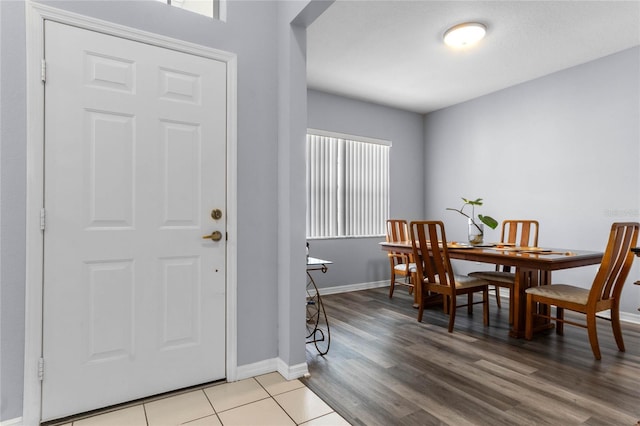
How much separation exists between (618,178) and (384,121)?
9.93 feet

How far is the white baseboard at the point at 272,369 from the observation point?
7.55ft

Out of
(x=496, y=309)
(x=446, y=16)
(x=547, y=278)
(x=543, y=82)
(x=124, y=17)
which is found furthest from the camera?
(x=543, y=82)

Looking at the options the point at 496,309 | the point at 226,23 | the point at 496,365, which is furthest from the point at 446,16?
the point at 496,309

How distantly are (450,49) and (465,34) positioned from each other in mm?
429

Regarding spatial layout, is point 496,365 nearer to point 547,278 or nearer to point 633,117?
point 547,278

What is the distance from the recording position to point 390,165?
555 centimetres

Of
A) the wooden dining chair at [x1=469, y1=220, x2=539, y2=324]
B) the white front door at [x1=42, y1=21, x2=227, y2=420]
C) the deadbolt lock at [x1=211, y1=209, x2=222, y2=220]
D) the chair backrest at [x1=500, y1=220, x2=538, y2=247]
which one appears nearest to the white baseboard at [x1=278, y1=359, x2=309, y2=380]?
the white front door at [x1=42, y1=21, x2=227, y2=420]

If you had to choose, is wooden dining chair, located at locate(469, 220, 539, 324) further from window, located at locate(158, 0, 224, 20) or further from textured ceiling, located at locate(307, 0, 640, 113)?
window, located at locate(158, 0, 224, 20)

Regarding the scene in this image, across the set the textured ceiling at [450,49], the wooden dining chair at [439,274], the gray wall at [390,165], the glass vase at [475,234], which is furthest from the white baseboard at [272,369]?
the textured ceiling at [450,49]

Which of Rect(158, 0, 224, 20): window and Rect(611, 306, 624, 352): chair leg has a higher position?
Rect(158, 0, 224, 20): window

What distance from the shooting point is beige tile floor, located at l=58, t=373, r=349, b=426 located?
182 centimetres

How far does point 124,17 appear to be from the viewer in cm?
196

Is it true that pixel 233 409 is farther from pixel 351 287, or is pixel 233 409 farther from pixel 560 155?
pixel 560 155

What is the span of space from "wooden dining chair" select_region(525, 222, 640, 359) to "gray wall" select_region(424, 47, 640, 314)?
1.18 meters
